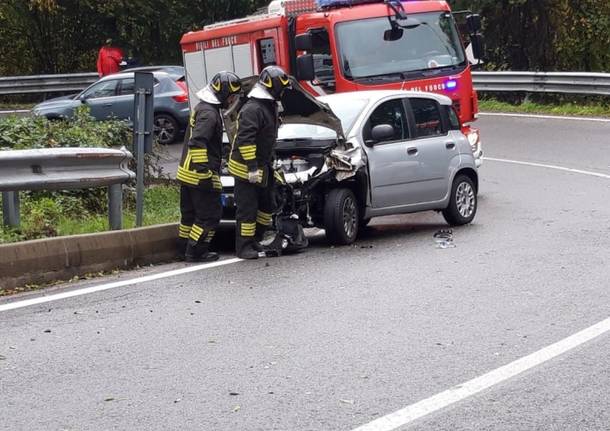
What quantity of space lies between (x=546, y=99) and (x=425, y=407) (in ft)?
70.5

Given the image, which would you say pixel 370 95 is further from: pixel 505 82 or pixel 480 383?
pixel 505 82

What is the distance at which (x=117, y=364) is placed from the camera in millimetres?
6926

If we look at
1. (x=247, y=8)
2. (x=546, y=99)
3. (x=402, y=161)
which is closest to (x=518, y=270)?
(x=402, y=161)

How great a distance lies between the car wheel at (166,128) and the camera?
76.1 feet

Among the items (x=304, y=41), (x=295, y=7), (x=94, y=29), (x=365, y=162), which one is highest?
(x=94, y=29)

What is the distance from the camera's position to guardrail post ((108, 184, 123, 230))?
10.8 m

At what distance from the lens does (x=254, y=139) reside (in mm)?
10898

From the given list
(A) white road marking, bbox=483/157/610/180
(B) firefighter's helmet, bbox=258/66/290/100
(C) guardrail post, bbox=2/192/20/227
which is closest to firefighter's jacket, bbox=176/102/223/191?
(B) firefighter's helmet, bbox=258/66/290/100

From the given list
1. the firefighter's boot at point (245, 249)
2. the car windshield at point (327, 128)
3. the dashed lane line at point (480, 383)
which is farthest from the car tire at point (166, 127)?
the dashed lane line at point (480, 383)

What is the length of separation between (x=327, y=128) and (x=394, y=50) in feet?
14.0

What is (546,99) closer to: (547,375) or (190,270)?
(190,270)

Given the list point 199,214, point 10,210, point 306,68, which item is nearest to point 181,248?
point 199,214

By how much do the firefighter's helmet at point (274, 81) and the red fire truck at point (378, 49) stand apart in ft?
16.0

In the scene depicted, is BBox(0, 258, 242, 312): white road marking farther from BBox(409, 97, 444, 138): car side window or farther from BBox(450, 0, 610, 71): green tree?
BBox(450, 0, 610, 71): green tree
